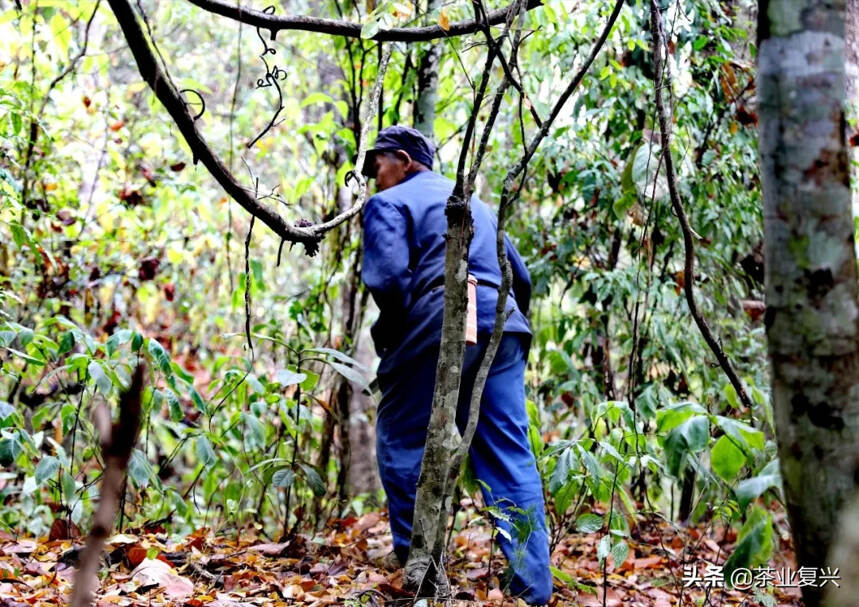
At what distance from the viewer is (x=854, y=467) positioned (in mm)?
1318

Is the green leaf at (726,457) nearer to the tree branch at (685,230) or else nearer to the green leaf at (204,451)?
the tree branch at (685,230)

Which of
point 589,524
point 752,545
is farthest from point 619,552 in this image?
point 752,545

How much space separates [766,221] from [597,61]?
317cm

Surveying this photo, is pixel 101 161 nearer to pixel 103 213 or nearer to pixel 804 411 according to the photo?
pixel 103 213

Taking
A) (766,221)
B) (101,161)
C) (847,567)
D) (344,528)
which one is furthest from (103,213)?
(847,567)

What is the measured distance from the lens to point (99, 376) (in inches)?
118

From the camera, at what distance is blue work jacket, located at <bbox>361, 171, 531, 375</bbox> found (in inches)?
125

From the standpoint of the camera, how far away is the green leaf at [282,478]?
10.5 feet

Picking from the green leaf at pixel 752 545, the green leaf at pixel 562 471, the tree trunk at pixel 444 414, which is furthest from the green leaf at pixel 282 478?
the green leaf at pixel 752 545

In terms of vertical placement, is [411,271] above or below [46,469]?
above

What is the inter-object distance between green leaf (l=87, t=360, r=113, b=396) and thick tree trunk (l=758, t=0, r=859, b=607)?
7.95 feet

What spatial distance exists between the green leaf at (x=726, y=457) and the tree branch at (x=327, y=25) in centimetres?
142

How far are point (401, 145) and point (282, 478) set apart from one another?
152cm

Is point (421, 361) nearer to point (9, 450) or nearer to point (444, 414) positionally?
point (444, 414)
